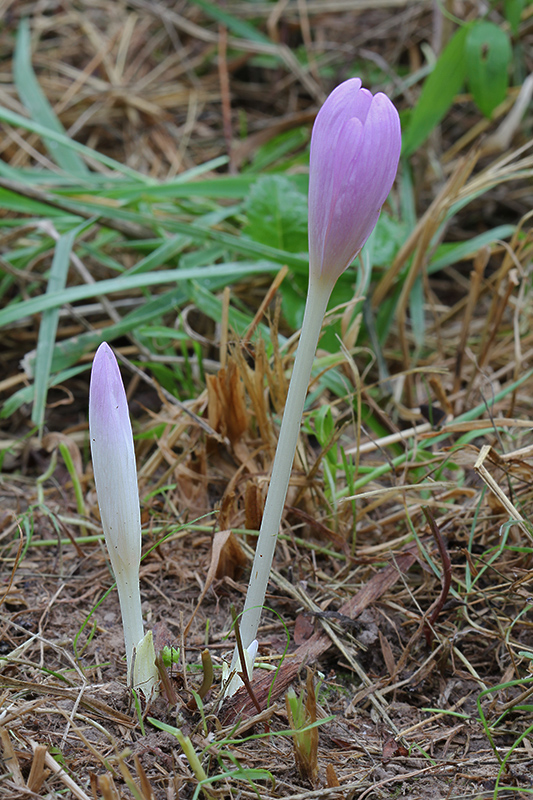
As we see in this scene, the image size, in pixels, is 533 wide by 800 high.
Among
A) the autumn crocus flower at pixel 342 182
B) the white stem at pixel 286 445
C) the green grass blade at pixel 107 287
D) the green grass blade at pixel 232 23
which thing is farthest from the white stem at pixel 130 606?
the green grass blade at pixel 232 23

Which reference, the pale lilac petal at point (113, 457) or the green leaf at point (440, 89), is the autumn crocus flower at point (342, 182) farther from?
the green leaf at point (440, 89)

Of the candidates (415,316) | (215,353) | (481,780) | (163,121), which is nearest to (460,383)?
(415,316)

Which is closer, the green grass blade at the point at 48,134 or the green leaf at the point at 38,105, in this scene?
the green grass blade at the point at 48,134

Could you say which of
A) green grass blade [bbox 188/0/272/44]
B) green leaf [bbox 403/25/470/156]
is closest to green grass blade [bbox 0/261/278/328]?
green leaf [bbox 403/25/470/156]

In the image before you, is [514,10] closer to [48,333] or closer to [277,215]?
[277,215]

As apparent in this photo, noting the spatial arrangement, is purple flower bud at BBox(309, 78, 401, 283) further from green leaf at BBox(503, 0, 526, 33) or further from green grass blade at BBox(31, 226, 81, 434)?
green leaf at BBox(503, 0, 526, 33)

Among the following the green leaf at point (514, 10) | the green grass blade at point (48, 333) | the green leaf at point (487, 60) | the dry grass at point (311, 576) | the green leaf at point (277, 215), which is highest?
the green leaf at point (514, 10)

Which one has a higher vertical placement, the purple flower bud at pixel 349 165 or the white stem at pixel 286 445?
the purple flower bud at pixel 349 165
